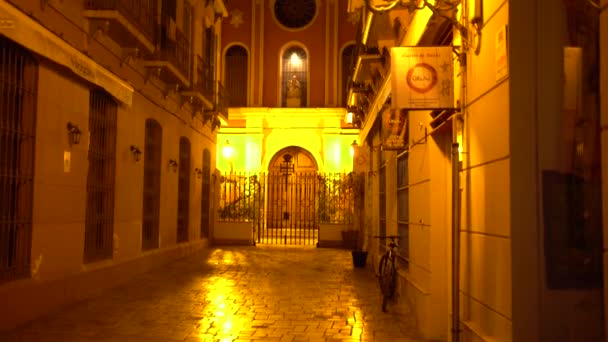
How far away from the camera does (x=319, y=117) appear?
86.4ft

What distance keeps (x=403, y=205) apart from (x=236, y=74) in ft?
60.8

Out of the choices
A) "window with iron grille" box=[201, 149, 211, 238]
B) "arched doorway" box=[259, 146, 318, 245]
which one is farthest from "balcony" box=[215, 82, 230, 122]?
"arched doorway" box=[259, 146, 318, 245]

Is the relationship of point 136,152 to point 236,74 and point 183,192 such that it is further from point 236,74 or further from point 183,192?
point 236,74

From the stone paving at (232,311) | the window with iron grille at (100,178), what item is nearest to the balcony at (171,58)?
the window with iron grille at (100,178)

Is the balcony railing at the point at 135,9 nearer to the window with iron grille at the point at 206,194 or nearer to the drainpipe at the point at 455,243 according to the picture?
the drainpipe at the point at 455,243

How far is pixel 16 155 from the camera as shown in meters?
8.12

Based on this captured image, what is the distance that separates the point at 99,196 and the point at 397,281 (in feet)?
18.5

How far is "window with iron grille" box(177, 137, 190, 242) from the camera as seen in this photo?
702 inches

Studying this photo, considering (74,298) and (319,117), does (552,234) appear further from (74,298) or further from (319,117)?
(319,117)

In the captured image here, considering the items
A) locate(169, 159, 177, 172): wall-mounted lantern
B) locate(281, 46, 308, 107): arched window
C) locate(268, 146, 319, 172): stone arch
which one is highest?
locate(281, 46, 308, 107): arched window

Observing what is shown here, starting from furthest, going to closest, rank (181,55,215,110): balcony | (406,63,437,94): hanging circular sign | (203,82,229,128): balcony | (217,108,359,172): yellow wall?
(217,108,359,172): yellow wall < (203,82,229,128): balcony < (181,55,215,110): balcony < (406,63,437,94): hanging circular sign

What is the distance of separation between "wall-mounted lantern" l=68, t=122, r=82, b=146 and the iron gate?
13072mm

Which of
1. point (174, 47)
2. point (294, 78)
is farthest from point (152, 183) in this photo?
point (294, 78)

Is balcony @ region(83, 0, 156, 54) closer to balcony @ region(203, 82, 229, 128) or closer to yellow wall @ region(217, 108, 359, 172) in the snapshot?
balcony @ region(203, 82, 229, 128)
